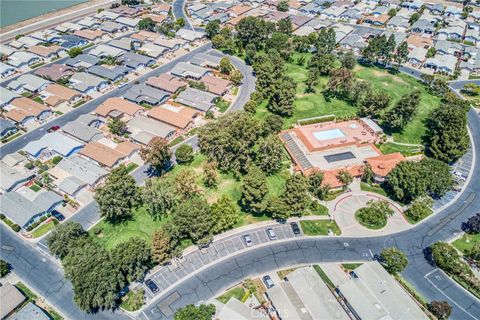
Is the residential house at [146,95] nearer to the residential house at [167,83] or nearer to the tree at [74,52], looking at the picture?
the residential house at [167,83]

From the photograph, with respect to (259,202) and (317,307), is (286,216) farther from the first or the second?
(317,307)

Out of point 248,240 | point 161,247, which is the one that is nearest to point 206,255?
point 248,240

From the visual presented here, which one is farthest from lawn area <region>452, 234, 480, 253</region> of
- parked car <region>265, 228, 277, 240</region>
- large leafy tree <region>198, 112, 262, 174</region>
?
large leafy tree <region>198, 112, 262, 174</region>

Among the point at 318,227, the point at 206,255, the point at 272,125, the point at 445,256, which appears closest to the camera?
the point at 445,256

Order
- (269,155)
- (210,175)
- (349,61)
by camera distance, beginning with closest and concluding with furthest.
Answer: (210,175) → (269,155) → (349,61)

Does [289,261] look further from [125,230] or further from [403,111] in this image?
[403,111]

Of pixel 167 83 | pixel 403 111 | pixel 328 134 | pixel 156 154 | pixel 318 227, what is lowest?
pixel 318 227

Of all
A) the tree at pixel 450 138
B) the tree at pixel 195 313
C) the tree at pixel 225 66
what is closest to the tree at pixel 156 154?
the tree at pixel 195 313
